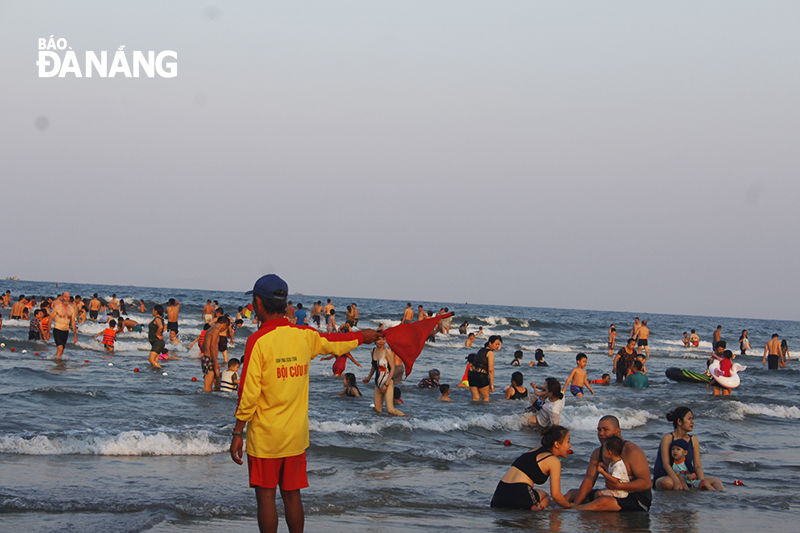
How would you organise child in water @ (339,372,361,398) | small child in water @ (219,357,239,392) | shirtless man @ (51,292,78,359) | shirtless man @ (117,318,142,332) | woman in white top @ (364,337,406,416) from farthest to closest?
shirtless man @ (117,318,142,332) < shirtless man @ (51,292,78,359) < child in water @ (339,372,361,398) < small child in water @ (219,357,239,392) < woman in white top @ (364,337,406,416)

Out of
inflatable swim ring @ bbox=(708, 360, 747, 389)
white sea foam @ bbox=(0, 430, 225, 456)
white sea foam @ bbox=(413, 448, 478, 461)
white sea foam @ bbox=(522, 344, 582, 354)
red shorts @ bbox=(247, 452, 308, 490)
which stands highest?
red shorts @ bbox=(247, 452, 308, 490)

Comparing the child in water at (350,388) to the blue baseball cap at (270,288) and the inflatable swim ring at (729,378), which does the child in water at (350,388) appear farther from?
the blue baseball cap at (270,288)

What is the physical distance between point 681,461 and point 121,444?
6948 mm

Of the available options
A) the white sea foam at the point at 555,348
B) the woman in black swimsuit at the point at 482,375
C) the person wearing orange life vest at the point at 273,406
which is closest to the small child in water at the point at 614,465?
the person wearing orange life vest at the point at 273,406

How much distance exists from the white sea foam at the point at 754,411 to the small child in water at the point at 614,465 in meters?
8.76

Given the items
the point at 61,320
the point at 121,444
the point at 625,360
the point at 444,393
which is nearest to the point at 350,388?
the point at 444,393

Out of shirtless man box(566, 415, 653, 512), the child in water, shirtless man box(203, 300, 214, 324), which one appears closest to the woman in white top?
the child in water

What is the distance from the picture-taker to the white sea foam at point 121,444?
8.10 m

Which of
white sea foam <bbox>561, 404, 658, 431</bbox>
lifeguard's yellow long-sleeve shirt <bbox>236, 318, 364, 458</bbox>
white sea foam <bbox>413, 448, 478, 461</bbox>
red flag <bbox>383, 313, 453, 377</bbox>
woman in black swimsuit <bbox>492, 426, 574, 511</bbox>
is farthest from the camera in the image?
white sea foam <bbox>561, 404, 658, 431</bbox>

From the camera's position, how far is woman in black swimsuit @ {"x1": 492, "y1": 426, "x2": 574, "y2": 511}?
6285 millimetres

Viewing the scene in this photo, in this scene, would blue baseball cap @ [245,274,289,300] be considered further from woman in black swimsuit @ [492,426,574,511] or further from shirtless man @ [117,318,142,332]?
shirtless man @ [117,318,142,332]

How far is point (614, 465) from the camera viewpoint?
645cm

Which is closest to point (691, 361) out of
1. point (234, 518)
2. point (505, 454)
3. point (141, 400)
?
point (505, 454)

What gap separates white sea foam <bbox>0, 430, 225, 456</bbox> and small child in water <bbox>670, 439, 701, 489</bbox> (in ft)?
18.6
